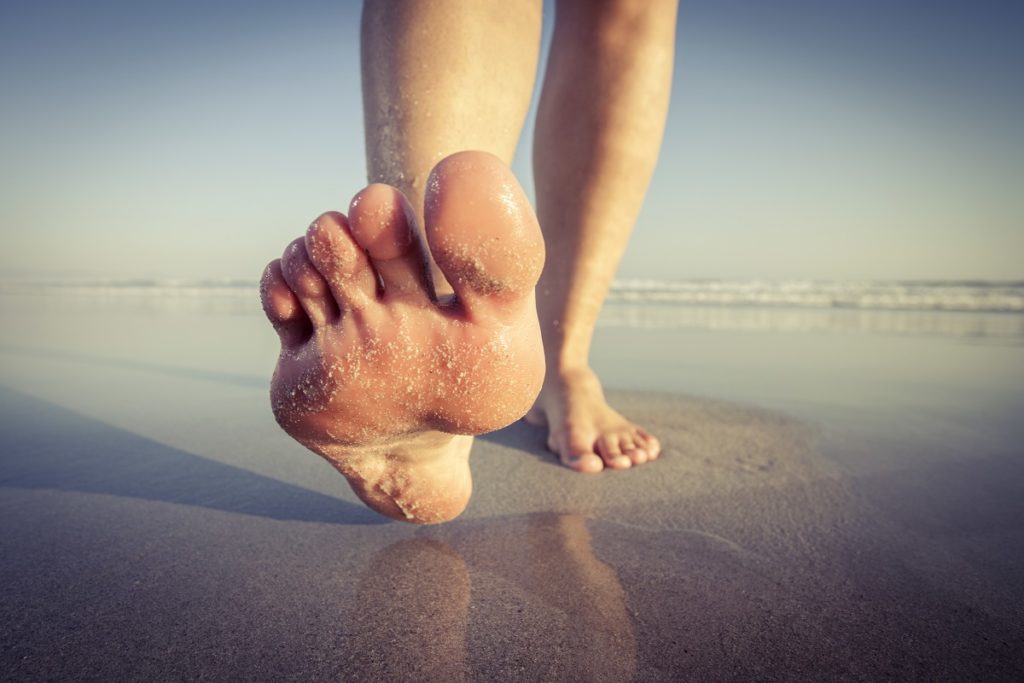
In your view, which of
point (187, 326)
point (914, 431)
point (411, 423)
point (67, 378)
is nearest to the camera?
point (411, 423)

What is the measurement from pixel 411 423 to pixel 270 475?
52cm

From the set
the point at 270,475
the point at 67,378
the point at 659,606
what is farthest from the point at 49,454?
the point at 659,606

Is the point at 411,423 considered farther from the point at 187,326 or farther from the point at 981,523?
the point at 187,326

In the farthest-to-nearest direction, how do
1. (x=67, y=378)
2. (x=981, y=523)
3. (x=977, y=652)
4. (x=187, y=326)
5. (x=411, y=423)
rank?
(x=187, y=326)
(x=67, y=378)
(x=981, y=523)
(x=411, y=423)
(x=977, y=652)

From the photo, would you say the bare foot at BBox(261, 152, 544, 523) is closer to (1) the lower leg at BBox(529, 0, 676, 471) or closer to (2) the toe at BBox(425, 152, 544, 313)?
(2) the toe at BBox(425, 152, 544, 313)

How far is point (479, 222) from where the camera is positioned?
1.85ft

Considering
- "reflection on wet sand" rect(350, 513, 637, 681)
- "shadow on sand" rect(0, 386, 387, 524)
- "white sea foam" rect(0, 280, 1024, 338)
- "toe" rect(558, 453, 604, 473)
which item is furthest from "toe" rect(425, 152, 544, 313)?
"white sea foam" rect(0, 280, 1024, 338)

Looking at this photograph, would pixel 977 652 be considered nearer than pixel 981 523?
Yes

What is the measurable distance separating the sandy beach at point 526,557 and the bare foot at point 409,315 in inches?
8.0

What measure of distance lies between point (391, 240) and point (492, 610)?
16.7 inches

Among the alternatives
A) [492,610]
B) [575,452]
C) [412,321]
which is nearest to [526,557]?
[492,610]

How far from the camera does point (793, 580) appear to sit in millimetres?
698

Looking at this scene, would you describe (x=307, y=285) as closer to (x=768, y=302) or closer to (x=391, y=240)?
(x=391, y=240)

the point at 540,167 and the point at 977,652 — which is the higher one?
the point at 540,167
